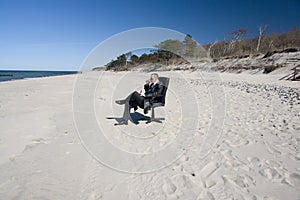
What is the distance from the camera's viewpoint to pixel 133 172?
2629 millimetres

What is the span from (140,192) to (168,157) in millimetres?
954

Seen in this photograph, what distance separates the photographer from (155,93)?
473cm

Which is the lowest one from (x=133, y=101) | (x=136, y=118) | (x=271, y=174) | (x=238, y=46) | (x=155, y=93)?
(x=136, y=118)

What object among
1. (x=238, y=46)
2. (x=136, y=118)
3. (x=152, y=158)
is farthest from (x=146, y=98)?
(x=238, y=46)

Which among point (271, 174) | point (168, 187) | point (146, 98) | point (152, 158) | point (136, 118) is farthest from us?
point (136, 118)

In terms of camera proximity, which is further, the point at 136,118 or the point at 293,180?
the point at 136,118

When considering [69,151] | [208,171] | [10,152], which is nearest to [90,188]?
[69,151]

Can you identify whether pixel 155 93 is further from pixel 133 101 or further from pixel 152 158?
pixel 152 158

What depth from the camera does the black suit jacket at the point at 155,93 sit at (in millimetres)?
4707

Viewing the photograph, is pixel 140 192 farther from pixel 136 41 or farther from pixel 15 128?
pixel 15 128

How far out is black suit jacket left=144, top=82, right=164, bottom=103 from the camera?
4707 mm

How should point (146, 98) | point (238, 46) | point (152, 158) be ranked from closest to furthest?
1. point (152, 158)
2. point (146, 98)
3. point (238, 46)

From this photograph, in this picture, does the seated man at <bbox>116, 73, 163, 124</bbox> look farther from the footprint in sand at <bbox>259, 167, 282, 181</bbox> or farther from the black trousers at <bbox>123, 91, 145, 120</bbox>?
the footprint in sand at <bbox>259, 167, 282, 181</bbox>

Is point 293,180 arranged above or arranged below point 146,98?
below
